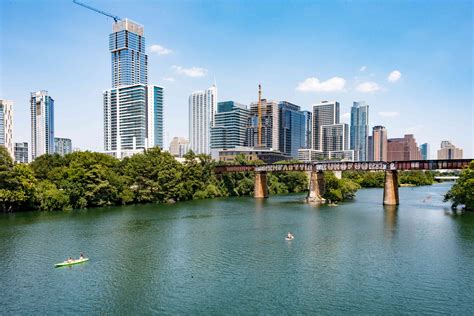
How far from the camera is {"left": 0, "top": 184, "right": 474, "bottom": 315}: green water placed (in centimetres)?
2753

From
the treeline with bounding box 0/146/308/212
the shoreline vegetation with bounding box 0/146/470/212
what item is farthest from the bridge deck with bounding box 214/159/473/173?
the treeline with bounding box 0/146/308/212

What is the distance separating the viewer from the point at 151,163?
99.8 meters

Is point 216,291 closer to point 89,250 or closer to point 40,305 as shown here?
point 40,305

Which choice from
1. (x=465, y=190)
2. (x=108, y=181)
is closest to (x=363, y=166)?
(x=465, y=190)

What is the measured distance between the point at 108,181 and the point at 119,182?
11.9 feet

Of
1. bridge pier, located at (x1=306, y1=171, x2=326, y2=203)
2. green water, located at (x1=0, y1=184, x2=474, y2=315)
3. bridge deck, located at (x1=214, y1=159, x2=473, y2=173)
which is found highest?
bridge deck, located at (x1=214, y1=159, x2=473, y2=173)

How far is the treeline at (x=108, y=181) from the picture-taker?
238 ft

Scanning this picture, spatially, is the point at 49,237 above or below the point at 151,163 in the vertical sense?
below

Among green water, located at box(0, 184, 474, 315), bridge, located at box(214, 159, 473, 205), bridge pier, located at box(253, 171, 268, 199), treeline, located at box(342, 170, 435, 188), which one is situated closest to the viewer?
green water, located at box(0, 184, 474, 315)

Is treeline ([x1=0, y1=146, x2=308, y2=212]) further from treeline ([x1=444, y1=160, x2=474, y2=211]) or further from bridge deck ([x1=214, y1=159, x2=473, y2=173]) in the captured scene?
treeline ([x1=444, y1=160, x2=474, y2=211])

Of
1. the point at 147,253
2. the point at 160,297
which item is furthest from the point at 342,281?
the point at 147,253

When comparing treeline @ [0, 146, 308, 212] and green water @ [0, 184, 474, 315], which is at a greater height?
treeline @ [0, 146, 308, 212]

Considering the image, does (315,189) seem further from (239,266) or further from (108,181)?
(239,266)

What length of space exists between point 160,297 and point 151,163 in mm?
73398
